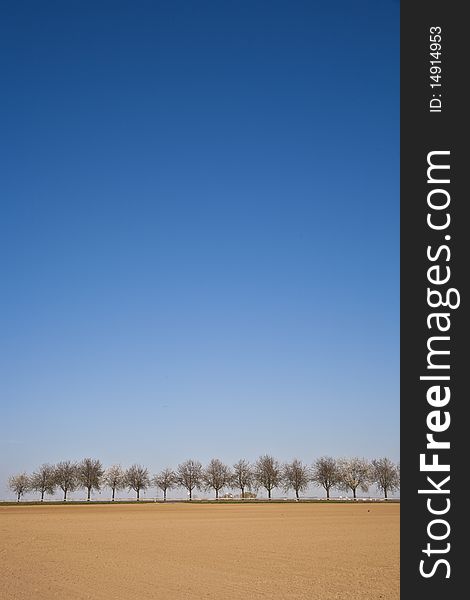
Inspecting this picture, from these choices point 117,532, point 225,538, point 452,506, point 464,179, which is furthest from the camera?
point 117,532

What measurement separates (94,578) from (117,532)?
81.4 ft

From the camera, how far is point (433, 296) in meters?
7.45

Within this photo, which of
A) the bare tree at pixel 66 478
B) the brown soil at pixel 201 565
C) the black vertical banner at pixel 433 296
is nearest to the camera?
the black vertical banner at pixel 433 296

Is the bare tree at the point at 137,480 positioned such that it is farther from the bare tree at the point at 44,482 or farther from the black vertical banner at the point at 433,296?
the black vertical banner at the point at 433,296

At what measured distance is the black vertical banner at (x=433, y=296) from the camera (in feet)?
23.6

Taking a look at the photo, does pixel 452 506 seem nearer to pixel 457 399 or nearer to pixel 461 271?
pixel 457 399

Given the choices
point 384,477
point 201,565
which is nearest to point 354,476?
point 384,477

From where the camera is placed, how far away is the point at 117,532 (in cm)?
4766

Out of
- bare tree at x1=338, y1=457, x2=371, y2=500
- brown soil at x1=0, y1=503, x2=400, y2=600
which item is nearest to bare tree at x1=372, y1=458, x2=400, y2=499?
bare tree at x1=338, y1=457, x2=371, y2=500

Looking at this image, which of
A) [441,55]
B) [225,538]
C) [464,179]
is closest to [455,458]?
[464,179]

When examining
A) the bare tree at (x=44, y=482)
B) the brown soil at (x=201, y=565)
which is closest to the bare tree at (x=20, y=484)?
the bare tree at (x=44, y=482)

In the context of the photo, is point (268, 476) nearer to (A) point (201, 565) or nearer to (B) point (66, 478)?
(B) point (66, 478)

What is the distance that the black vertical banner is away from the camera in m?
7.18

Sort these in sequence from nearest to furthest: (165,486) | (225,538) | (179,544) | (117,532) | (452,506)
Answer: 1. (452,506)
2. (179,544)
3. (225,538)
4. (117,532)
5. (165,486)
